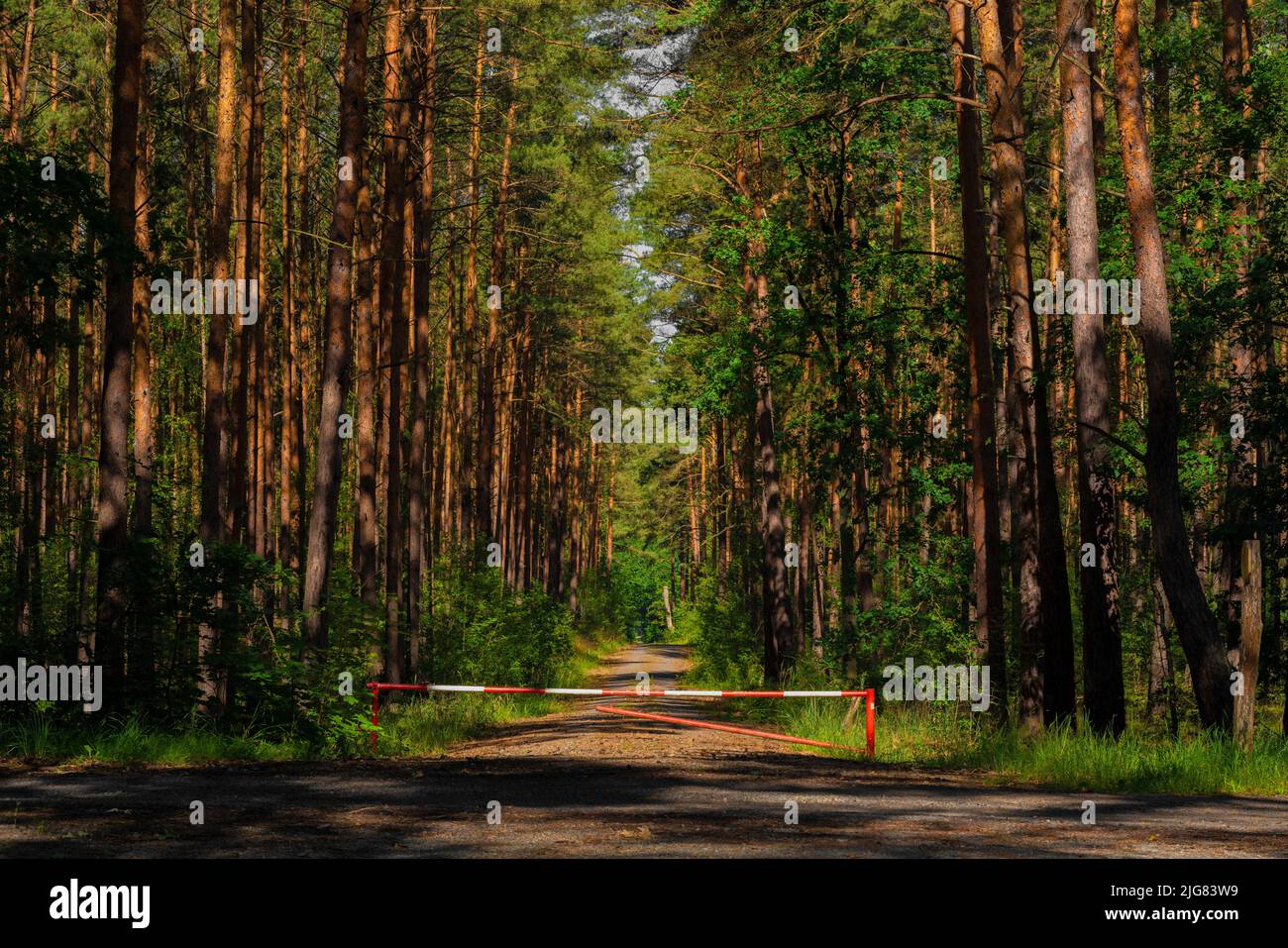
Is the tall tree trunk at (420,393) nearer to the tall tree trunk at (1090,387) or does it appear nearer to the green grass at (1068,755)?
the green grass at (1068,755)

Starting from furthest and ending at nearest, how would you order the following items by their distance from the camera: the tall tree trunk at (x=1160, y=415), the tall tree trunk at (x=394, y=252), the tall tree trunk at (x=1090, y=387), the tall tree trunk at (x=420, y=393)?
1. the tall tree trunk at (x=420, y=393)
2. the tall tree trunk at (x=394, y=252)
3. the tall tree trunk at (x=1090, y=387)
4. the tall tree trunk at (x=1160, y=415)

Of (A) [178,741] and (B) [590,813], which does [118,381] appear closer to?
(A) [178,741]

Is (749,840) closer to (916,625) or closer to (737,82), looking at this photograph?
(916,625)

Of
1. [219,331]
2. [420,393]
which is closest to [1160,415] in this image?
[219,331]

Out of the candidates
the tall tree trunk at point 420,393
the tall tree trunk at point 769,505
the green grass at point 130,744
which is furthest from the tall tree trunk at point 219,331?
the tall tree trunk at point 769,505

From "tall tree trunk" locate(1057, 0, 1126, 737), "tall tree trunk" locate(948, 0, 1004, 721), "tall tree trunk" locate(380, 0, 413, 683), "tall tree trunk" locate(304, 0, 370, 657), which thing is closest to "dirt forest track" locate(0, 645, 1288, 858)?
"tall tree trunk" locate(1057, 0, 1126, 737)

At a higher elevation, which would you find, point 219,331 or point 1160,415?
point 219,331

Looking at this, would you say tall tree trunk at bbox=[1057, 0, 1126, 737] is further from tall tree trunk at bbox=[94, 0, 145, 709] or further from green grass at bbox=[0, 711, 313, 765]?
tall tree trunk at bbox=[94, 0, 145, 709]

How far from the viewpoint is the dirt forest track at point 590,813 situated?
8.12 metres

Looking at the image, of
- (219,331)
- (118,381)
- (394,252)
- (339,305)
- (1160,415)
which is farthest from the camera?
(394,252)

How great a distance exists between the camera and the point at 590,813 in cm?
1000

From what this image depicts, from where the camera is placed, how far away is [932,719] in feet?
62.3

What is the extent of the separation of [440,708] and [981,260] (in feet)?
37.7

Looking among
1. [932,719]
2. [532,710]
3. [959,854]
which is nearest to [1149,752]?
[932,719]
